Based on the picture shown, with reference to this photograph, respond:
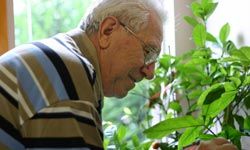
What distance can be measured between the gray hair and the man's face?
2cm

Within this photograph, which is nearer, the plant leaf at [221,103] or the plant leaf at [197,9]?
the plant leaf at [221,103]

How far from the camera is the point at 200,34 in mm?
1453

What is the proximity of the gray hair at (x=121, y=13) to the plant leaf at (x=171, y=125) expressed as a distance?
0.26 m

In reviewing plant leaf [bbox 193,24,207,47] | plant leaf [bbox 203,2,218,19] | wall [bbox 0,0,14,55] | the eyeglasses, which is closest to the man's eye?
the eyeglasses

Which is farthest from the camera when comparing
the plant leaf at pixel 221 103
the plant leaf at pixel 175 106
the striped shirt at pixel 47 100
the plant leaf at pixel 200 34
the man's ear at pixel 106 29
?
the plant leaf at pixel 175 106

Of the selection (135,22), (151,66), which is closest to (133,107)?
(151,66)

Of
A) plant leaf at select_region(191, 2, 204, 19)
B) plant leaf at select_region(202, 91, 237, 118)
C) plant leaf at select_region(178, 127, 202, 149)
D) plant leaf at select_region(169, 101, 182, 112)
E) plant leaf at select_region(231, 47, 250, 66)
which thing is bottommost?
plant leaf at select_region(169, 101, 182, 112)

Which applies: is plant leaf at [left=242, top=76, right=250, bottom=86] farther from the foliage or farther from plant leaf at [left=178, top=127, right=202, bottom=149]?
plant leaf at [left=178, top=127, right=202, bottom=149]

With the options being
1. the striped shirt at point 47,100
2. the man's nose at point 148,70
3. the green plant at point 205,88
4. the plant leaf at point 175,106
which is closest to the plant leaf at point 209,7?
the green plant at point 205,88

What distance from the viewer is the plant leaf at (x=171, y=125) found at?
1.09 meters

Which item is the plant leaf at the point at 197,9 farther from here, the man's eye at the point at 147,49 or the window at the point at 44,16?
the window at the point at 44,16

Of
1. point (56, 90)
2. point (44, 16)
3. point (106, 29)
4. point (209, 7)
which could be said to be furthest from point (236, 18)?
point (56, 90)

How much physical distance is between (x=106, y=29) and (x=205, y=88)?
27.3 inches

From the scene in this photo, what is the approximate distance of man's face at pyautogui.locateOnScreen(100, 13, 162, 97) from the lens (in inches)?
39.2
